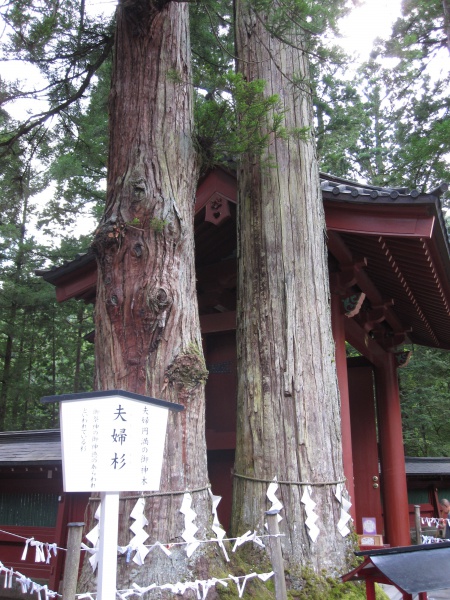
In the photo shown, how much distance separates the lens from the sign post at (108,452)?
84.7 inches

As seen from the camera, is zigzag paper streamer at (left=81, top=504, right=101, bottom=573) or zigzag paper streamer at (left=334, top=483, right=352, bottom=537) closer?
zigzag paper streamer at (left=81, top=504, right=101, bottom=573)

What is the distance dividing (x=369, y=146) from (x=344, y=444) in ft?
49.8

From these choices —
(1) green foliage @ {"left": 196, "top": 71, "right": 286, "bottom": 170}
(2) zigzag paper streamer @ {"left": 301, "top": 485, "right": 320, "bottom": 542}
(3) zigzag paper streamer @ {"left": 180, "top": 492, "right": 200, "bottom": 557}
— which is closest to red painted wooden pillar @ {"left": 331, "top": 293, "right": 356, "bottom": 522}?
(2) zigzag paper streamer @ {"left": 301, "top": 485, "right": 320, "bottom": 542}

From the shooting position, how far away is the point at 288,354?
4133mm

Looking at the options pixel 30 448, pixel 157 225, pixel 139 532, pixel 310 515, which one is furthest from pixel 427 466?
pixel 157 225

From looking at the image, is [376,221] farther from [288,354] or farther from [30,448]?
[30,448]

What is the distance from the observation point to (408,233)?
4.48m

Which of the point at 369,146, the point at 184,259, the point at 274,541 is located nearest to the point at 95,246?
the point at 184,259

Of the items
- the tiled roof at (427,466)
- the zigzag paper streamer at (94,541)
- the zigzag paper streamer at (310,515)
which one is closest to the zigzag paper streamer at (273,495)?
the zigzag paper streamer at (310,515)

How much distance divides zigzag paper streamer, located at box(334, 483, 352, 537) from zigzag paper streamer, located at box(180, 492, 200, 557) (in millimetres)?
1230

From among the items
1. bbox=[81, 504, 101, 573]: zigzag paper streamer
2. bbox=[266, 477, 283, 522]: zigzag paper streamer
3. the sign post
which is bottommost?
bbox=[81, 504, 101, 573]: zigzag paper streamer

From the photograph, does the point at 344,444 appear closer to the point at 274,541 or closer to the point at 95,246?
the point at 274,541

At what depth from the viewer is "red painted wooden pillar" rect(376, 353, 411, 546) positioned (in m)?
7.51

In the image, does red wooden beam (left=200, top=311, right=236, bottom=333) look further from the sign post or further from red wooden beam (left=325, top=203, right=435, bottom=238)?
the sign post
